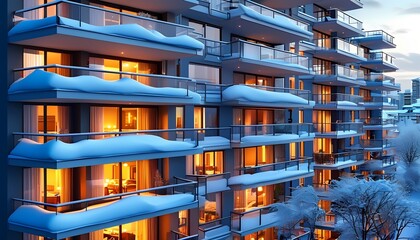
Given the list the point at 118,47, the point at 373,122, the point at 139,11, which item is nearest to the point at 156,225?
the point at 118,47

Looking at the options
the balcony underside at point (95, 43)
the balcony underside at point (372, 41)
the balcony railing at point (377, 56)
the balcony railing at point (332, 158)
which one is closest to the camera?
the balcony underside at point (95, 43)

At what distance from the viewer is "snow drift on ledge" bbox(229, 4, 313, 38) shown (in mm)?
22812

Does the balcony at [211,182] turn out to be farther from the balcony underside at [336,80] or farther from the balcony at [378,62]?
the balcony at [378,62]

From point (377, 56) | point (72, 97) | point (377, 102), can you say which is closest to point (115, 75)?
point (72, 97)

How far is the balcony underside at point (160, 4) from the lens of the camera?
17.8 metres

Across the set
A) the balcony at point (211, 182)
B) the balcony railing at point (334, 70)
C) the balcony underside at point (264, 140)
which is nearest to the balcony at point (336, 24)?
the balcony railing at point (334, 70)

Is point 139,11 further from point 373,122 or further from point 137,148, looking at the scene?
point 373,122

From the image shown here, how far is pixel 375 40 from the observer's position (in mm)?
46938

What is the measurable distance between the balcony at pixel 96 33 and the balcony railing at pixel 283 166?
28.1 feet

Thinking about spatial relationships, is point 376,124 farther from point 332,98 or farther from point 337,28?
point 337,28

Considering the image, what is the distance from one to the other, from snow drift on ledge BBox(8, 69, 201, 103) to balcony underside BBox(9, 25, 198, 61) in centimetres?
122

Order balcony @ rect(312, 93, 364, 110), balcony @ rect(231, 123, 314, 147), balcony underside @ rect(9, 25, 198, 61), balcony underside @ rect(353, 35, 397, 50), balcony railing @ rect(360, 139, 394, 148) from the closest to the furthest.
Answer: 1. balcony underside @ rect(9, 25, 198, 61)
2. balcony @ rect(231, 123, 314, 147)
3. balcony @ rect(312, 93, 364, 110)
4. balcony railing @ rect(360, 139, 394, 148)
5. balcony underside @ rect(353, 35, 397, 50)

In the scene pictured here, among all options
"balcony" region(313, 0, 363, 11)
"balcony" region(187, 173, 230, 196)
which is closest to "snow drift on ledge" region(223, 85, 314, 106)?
"balcony" region(187, 173, 230, 196)

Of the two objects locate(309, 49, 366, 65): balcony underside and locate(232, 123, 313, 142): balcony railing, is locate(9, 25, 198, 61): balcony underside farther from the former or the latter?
locate(309, 49, 366, 65): balcony underside
